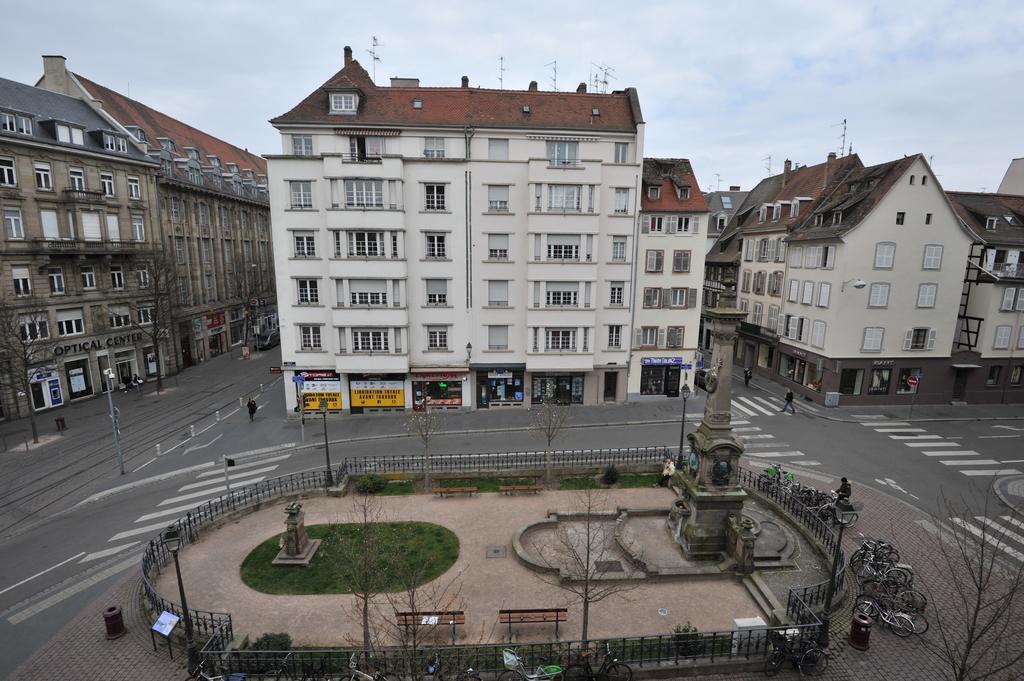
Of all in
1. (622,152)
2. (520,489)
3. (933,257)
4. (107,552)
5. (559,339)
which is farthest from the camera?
(933,257)

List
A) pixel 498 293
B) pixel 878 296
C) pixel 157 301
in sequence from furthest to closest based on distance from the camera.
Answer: pixel 157 301
pixel 878 296
pixel 498 293

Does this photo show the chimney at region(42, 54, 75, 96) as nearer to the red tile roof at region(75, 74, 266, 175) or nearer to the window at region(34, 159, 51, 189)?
the red tile roof at region(75, 74, 266, 175)

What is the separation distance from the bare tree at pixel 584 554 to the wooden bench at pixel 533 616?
0.71 metres

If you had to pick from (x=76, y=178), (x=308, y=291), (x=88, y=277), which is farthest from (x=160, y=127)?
(x=308, y=291)

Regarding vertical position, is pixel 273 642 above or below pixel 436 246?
below

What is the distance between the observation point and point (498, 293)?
1417 inches

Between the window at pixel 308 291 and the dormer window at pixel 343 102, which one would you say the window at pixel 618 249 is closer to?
the dormer window at pixel 343 102

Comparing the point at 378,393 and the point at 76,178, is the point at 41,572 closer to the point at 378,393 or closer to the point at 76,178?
the point at 378,393

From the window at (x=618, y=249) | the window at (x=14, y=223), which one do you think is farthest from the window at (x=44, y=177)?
the window at (x=618, y=249)

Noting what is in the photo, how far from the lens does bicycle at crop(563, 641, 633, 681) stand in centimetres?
1280

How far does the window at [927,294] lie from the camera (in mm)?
37188

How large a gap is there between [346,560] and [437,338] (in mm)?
20325

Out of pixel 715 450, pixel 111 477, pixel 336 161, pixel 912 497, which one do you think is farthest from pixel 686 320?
pixel 111 477

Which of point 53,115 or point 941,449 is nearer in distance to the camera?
point 941,449
